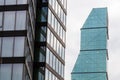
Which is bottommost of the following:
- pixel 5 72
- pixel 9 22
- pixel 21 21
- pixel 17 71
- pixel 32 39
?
pixel 5 72

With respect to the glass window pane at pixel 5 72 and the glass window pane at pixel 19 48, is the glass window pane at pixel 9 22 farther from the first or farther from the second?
the glass window pane at pixel 5 72

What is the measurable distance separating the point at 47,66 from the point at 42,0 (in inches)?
472

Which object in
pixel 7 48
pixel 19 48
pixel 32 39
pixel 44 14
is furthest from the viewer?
pixel 44 14

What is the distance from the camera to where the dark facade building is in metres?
55.8

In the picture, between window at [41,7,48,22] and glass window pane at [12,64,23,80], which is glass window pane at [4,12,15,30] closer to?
glass window pane at [12,64,23,80]

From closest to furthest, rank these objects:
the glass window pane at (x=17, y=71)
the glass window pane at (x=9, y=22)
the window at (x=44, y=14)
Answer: the glass window pane at (x=17, y=71)
the glass window pane at (x=9, y=22)
the window at (x=44, y=14)

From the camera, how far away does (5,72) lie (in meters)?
54.6

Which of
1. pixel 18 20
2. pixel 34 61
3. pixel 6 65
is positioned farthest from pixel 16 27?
pixel 34 61

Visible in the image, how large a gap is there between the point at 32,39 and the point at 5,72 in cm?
1323

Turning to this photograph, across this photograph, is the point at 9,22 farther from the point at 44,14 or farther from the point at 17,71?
the point at 44,14

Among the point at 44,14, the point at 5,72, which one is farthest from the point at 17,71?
the point at 44,14

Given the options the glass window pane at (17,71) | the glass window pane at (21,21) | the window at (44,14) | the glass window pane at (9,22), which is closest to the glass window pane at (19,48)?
the glass window pane at (17,71)

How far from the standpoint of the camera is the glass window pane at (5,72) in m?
54.1

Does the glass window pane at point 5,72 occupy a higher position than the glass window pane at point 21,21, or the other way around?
the glass window pane at point 21,21
